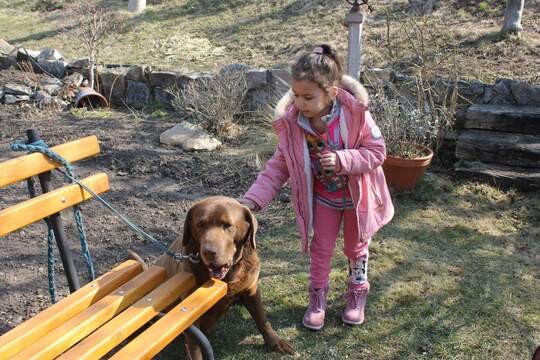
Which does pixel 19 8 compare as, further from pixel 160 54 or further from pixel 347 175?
pixel 347 175

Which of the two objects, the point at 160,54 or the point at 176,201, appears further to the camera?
the point at 160,54

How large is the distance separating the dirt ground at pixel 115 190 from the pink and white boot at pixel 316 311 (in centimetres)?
138

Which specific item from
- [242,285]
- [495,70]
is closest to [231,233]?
[242,285]

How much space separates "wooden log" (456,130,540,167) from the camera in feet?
16.9

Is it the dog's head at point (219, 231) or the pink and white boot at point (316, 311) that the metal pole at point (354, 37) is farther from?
the dog's head at point (219, 231)

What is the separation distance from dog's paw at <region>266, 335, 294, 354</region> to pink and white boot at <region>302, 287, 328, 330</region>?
244 millimetres

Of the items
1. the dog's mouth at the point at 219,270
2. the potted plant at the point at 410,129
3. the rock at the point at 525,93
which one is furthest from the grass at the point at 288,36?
the dog's mouth at the point at 219,270

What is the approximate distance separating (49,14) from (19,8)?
160 centimetres

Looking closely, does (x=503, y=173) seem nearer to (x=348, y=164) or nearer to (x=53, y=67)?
(x=348, y=164)

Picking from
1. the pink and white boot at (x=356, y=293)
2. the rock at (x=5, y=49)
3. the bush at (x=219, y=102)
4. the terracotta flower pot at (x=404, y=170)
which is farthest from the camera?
the rock at (x=5, y=49)

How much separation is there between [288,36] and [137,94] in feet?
9.49

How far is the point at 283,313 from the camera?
3.42 meters

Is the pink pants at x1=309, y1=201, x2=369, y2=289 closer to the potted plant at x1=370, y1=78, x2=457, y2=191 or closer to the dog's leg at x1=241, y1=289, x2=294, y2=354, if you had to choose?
the dog's leg at x1=241, y1=289, x2=294, y2=354

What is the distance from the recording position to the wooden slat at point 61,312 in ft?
6.97
